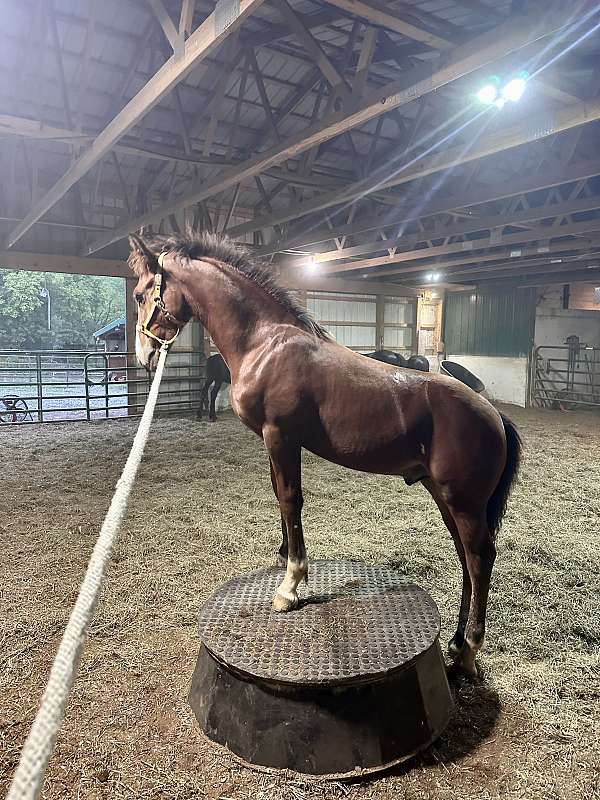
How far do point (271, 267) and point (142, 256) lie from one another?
53cm

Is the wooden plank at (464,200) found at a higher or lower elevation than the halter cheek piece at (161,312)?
higher

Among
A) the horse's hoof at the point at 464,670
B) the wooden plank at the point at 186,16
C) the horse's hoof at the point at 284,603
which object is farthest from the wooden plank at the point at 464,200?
the horse's hoof at the point at 284,603

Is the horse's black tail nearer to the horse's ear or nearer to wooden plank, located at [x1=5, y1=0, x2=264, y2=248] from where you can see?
the horse's ear

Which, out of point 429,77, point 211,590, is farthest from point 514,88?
point 211,590

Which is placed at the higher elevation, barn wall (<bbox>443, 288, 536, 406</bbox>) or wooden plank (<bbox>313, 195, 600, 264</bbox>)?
wooden plank (<bbox>313, 195, 600, 264</bbox>)

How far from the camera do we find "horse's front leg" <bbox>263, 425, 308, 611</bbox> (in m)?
1.80

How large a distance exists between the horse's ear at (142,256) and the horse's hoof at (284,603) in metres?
1.44

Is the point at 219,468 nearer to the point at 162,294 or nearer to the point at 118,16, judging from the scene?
the point at 162,294

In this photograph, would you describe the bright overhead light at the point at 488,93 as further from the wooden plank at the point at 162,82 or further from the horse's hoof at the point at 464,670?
the horse's hoof at the point at 464,670

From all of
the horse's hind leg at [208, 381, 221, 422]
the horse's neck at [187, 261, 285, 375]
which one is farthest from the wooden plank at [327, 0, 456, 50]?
the horse's hind leg at [208, 381, 221, 422]

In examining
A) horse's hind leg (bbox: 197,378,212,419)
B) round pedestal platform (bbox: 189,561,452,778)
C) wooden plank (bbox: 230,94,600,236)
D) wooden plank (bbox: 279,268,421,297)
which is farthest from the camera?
wooden plank (bbox: 279,268,421,297)

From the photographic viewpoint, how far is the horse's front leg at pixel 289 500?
70.9 inches

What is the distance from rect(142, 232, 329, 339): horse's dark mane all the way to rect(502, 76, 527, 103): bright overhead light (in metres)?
2.01

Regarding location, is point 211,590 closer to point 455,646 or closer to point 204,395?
point 455,646
